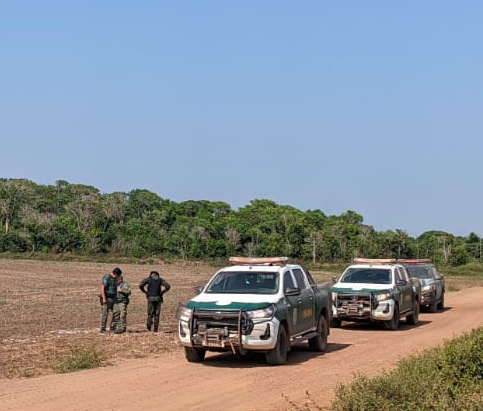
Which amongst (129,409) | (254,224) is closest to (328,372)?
(129,409)

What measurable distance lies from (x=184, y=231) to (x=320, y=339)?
341 ft

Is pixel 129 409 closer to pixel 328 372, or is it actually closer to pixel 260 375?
pixel 260 375

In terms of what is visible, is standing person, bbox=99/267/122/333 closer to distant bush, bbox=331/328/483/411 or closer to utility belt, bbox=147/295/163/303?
utility belt, bbox=147/295/163/303

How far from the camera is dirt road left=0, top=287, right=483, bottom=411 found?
12266 mm

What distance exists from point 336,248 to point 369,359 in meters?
110

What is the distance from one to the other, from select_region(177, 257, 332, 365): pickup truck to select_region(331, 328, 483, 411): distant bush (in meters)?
4.08

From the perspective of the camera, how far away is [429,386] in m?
10.6

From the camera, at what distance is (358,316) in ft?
80.3

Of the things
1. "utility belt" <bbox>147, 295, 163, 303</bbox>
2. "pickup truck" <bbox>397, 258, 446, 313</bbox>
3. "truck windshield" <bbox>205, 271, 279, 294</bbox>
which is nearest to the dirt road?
"truck windshield" <bbox>205, 271, 279, 294</bbox>

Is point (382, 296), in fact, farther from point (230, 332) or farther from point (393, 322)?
point (230, 332)

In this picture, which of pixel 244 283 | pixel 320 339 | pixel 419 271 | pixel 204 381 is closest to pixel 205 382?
pixel 204 381

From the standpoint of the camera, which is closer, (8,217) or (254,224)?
(8,217)

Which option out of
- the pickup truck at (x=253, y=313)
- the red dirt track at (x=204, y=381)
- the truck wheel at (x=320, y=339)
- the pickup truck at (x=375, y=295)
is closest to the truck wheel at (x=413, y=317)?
the pickup truck at (x=375, y=295)

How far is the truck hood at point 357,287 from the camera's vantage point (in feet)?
81.6
